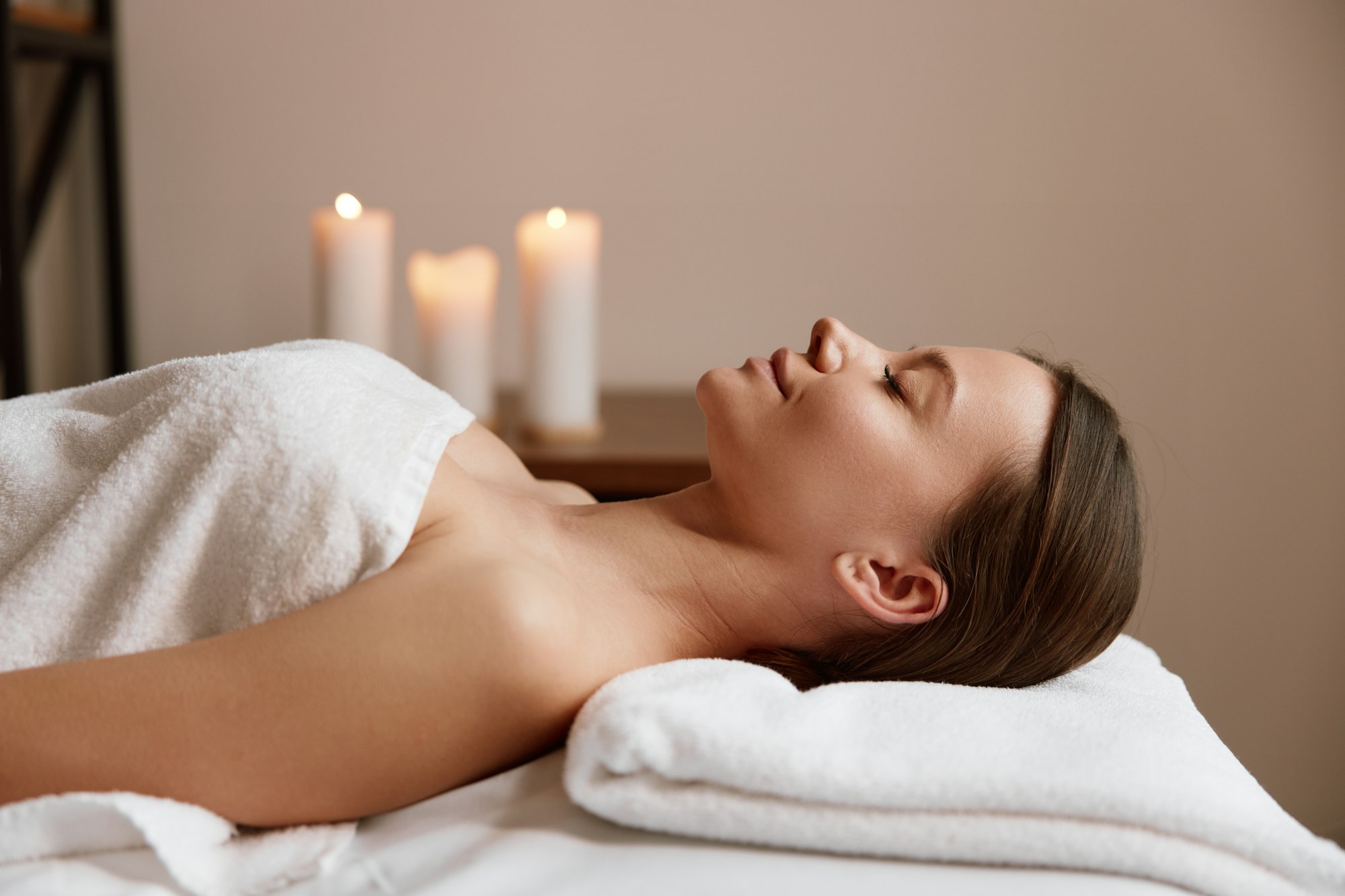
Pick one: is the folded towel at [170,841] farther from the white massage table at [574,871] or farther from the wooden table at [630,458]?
the wooden table at [630,458]

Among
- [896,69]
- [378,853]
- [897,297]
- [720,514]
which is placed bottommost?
[378,853]

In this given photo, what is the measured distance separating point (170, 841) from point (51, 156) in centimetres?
164

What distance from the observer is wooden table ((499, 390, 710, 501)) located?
1.47 m

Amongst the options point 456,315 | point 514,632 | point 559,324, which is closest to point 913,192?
point 559,324

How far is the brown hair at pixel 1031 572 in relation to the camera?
0.89 metres

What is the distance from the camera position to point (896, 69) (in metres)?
1.76

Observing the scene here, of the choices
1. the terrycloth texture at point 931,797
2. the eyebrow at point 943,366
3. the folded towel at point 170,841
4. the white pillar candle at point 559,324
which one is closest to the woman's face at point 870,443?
the eyebrow at point 943,366

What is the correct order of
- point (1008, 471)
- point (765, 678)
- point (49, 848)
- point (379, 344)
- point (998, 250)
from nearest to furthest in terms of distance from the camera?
point (49, 848) → point (765, 678) → point (1008, 471) → point (379, 344) → point (998, 250)

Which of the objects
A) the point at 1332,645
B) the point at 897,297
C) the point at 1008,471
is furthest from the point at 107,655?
the point at 1332,645

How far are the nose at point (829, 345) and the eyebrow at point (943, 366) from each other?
7 centimetres

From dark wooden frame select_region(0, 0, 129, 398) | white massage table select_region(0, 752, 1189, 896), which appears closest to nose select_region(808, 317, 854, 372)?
white massage table select_region(0, 752, 1189, 896)

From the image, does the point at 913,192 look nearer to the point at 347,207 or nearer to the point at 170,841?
the point at 347,207

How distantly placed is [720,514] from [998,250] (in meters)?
1.03

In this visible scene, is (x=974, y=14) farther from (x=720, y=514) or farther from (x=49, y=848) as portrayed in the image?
(x=49, y=848)
